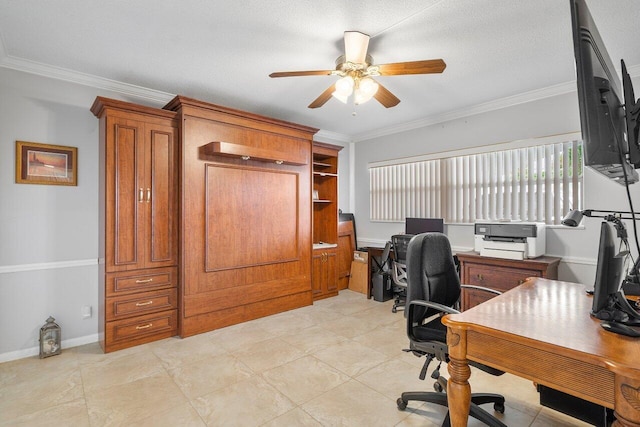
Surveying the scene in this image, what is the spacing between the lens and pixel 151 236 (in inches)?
128

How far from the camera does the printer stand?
3275mm

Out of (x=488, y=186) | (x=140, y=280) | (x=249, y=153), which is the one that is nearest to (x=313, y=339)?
(x=140, y=280)

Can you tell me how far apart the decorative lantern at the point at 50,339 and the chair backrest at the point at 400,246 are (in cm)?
378

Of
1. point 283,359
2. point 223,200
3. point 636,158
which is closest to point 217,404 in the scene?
point 283,359

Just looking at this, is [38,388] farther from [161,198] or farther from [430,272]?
[430,272]

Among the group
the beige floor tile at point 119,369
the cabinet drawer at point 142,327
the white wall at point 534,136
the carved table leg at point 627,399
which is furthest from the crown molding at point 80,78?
the carved table leg at point 627,399

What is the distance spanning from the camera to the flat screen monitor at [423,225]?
172 inches

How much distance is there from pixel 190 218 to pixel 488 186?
143 inches

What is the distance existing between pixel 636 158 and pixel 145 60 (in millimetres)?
3456

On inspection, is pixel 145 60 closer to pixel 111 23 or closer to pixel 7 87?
pixel 111 23

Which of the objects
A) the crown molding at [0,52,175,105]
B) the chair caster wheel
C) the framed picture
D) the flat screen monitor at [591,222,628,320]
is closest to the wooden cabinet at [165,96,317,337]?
the crown molding at [0,52,175,105]

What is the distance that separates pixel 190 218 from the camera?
3.39 metres

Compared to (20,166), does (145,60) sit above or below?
above

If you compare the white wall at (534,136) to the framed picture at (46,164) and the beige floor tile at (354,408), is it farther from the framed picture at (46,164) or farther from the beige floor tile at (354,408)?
the framed picture at (46,164)
